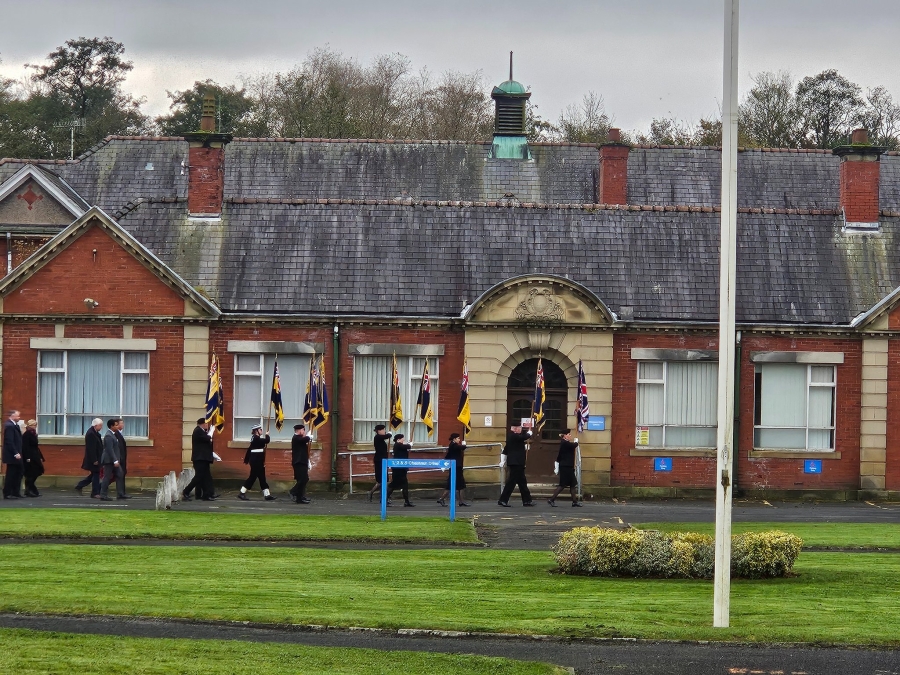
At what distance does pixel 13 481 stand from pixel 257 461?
5206 millimetres

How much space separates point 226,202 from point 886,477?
17.5 meters

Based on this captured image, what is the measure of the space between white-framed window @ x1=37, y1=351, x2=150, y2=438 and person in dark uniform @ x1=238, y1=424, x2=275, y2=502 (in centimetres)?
375

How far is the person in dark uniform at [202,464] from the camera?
3006 centimetres

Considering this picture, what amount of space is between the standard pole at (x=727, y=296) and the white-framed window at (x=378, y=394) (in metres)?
18.5

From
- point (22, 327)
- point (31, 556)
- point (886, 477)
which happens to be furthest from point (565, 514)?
point (22, 327)

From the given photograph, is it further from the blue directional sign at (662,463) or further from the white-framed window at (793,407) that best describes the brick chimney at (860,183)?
the blue directional sign at (662,463)

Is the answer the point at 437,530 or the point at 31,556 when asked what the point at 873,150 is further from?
the point at 31,556

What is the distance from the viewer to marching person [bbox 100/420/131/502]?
30109 mm

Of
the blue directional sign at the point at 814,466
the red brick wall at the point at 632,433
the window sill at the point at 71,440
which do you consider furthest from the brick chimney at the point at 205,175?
the blue directional sign at the point at 814,466

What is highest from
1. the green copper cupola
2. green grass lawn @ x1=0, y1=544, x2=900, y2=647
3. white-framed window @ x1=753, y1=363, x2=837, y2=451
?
the green copper cupola

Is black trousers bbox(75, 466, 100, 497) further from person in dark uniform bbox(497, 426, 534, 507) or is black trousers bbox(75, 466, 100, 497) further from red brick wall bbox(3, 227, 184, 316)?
person in dark uniform bbox(497, 426, 534, 507)

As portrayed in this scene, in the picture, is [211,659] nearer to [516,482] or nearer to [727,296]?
[727,296]

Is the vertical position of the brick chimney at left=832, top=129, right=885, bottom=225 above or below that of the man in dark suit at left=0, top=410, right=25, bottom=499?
above

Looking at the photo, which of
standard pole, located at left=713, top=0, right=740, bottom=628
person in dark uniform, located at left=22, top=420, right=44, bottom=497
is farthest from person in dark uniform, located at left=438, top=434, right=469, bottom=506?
standard pole, located at left=713, top=0, right=740, bottom=628
